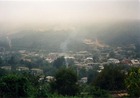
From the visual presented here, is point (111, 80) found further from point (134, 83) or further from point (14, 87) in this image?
point (14, 87)

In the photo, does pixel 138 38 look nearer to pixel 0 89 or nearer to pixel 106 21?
pixel 106 21

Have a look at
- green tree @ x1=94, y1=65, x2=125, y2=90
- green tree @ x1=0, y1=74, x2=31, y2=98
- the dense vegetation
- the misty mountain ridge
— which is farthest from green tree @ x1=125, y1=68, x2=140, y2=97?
the misty mountain ridge

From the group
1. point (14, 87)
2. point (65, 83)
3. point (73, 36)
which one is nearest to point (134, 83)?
point (65, 83)

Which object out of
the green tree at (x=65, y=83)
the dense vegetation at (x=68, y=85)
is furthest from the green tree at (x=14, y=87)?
the green tree at (x=65, y=83)

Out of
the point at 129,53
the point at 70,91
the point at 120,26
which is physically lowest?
the point at 70,91

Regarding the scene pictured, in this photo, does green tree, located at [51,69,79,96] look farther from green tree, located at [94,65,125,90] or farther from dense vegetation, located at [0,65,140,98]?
green tree, located at [94,65,125,90]

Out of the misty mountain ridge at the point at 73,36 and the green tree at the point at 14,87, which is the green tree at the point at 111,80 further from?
the green tree at the point at 14,87

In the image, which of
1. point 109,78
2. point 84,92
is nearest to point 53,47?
point 109,78

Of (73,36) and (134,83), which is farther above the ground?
(73,36)
